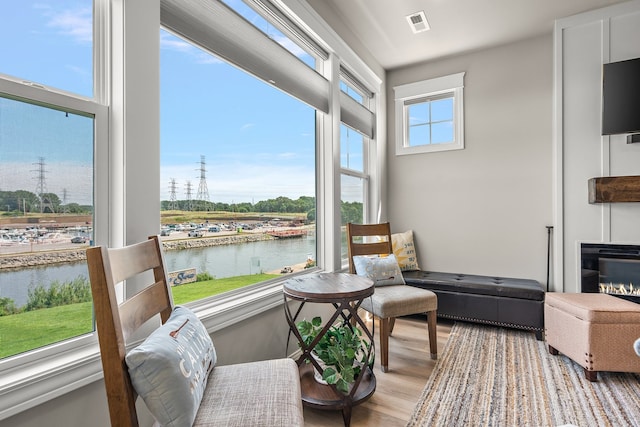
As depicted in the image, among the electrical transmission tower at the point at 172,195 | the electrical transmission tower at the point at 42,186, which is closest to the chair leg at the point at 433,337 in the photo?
the electrical transmission tower at the point at 172,195

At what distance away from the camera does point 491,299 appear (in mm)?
2998

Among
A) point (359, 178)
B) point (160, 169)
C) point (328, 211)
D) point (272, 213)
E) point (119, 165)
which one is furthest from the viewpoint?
point (359, 178)

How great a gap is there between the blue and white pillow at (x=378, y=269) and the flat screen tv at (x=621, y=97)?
7.15ft

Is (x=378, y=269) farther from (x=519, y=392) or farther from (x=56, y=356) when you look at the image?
(x=56, y=356)

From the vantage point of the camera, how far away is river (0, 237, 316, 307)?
3.47ft

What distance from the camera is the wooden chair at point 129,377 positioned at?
2.84 ft

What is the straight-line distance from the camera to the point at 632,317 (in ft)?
6.81

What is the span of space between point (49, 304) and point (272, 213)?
4.55ft

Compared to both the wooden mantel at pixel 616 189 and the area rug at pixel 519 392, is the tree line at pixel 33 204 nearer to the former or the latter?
the area rug at pixel 519 392

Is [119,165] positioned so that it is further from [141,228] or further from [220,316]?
[220,316]

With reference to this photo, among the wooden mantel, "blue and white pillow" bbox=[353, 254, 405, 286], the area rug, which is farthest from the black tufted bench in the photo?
the wooden mantel

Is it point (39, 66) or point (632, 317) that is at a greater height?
point (39, 66)

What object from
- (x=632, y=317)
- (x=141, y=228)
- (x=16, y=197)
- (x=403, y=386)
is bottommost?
(x=403, y=386)

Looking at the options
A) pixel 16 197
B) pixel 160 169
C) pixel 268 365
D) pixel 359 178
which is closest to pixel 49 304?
pixel 16 197
